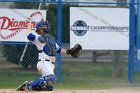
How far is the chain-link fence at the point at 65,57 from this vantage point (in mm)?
16688

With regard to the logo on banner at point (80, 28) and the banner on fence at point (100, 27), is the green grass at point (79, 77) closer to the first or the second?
the banner on fence at point (100, 27)

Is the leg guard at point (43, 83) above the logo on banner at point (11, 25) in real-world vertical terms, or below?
below

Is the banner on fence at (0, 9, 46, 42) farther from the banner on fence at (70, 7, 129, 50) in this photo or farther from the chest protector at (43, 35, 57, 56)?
the chest protector at (43, 35, 57, 56)

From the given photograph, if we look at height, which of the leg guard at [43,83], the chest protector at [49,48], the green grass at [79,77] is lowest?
the green grass at [79,77]

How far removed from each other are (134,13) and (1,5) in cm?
421

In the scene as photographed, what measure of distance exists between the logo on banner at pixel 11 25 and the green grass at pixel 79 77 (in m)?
1.30

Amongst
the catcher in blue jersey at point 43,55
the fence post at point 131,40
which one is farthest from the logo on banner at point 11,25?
the catcher in blue jersey at point 43,55

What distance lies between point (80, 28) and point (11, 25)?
212cm

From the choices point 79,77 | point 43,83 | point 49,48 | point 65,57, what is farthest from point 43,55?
point 79,77

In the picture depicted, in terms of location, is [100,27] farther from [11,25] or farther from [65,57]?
[11,25]

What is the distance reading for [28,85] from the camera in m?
11.3

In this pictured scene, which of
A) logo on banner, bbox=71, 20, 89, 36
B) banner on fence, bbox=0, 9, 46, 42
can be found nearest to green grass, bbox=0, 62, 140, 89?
banner on fence, bbox=0, 9, 46, 42

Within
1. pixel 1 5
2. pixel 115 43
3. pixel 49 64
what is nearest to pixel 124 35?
pixel 115 43

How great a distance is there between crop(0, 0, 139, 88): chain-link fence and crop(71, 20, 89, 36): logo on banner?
16.3 inches
